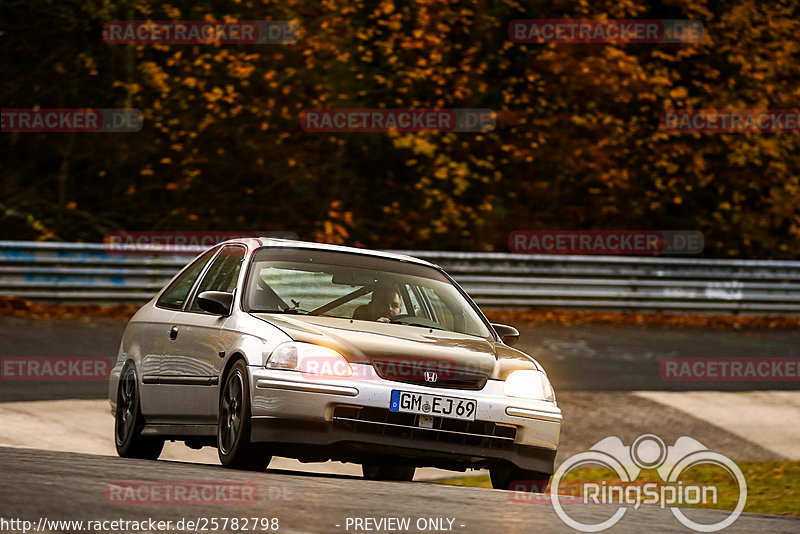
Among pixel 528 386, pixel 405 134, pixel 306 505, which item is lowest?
pixel 306 505

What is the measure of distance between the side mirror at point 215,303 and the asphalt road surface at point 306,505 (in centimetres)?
97

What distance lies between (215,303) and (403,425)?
4.77 ft

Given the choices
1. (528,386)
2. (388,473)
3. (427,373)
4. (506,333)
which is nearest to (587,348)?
(388,473)

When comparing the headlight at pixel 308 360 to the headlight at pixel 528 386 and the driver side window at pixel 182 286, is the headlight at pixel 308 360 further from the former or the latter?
the driver side window at pixel 182 286

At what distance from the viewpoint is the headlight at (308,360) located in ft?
24.8

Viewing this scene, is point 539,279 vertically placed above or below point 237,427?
below

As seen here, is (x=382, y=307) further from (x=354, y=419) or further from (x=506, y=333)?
(x=354, y=419)

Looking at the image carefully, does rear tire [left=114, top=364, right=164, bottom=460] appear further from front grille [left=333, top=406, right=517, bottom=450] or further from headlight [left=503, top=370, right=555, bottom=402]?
headlight [left=503, top=370, right=555, bottom=402]

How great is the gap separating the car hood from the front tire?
362 mm

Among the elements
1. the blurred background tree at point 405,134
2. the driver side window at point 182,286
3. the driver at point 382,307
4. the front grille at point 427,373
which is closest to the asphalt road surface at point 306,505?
the front grille at point 427,373

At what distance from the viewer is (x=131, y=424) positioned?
927 cm

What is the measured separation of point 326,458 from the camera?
767cm

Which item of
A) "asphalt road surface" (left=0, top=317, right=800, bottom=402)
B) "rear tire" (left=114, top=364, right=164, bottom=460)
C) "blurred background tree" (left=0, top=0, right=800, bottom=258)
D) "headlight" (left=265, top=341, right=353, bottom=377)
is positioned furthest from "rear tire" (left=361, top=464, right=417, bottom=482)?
"blurred background tree" (left=0, top=0, right=800, bottom=258)

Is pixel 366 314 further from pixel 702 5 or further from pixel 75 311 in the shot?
pixel 702 5
